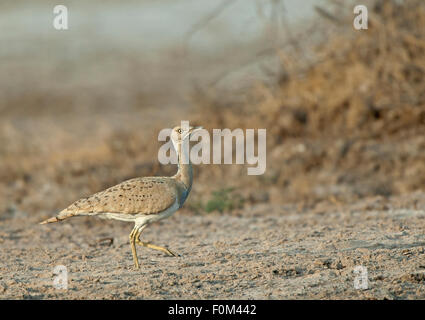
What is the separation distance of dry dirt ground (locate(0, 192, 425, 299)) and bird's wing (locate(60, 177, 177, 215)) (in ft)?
1.52

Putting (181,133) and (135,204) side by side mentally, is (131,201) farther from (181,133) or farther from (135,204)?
(181,133)

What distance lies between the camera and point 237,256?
18.8ft

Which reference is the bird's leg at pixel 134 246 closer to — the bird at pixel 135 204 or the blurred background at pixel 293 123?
the bird at pixel 135 204

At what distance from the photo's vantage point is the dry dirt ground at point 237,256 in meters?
4.82

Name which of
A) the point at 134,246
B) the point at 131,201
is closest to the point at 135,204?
the point at 131,201

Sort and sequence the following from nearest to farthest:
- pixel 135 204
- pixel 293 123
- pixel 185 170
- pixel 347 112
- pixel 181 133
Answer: pixel 135 204
pixel 185 170
pixel 181 133
pixel 347 112
pixel 293 123

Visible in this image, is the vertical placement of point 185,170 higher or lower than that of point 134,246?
higher

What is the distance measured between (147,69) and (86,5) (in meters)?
4.57

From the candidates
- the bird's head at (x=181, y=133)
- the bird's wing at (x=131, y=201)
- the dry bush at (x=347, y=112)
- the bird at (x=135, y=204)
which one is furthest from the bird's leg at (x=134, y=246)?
the dry bush at (x=347, y=112)

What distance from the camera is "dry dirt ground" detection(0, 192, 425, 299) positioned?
190 inches

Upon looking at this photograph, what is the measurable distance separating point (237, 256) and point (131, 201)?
99 centimetres

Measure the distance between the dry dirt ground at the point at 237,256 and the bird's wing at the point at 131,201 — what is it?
1.52 ft
